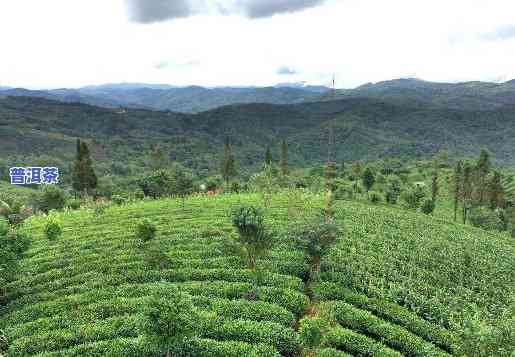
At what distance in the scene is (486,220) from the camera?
109 meters

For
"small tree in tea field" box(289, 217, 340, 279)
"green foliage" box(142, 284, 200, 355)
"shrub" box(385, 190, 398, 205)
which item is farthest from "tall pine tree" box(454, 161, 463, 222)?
"green foliage" box(142, 284, 200, 355)

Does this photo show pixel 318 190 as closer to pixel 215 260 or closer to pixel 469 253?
pixel 469 253

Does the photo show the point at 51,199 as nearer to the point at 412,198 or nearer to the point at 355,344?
the point at 355,344

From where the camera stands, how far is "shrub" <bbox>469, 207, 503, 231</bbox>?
107812 millimetres

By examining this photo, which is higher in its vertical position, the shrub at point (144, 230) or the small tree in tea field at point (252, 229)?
the small tree in tea field at point (252, 229)

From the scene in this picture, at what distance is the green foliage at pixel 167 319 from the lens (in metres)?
24.3

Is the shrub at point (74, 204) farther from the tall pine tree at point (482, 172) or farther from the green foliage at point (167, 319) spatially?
the tall pine tree at point (482, 172)

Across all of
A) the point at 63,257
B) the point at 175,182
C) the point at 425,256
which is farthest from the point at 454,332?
the point at 175,182

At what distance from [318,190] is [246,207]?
6382 cm

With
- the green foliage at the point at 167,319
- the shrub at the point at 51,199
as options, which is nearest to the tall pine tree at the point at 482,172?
the shrub at the point at 51,199

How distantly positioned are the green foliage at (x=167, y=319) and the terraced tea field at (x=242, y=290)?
151 centimetres

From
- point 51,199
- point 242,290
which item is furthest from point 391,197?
point 242,290

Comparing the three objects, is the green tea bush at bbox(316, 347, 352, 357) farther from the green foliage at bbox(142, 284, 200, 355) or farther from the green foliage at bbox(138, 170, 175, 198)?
the green foliage at bbox(138, 170, 175, 198)

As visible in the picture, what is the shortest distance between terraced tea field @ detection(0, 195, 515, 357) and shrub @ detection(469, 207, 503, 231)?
161 ft
